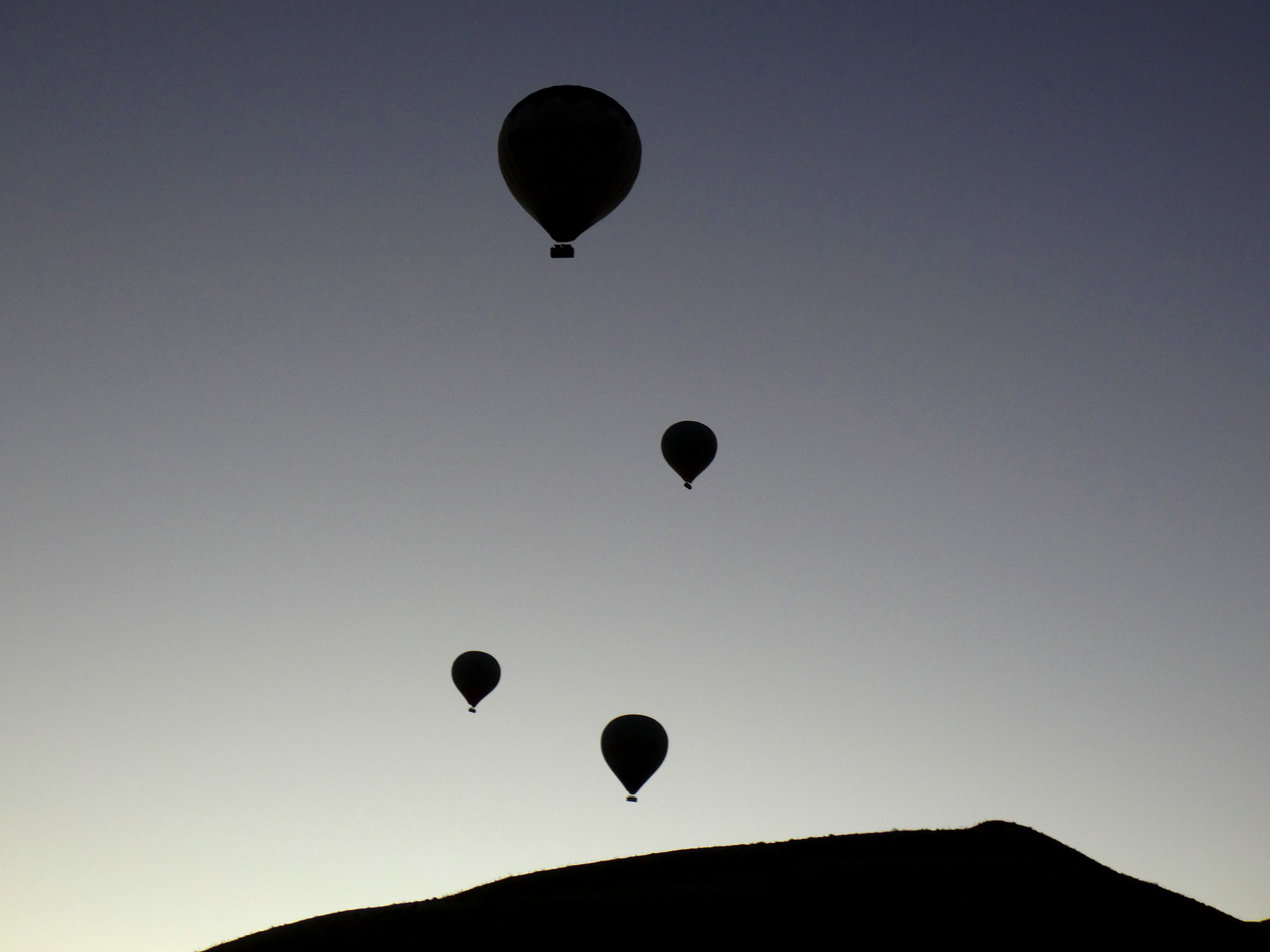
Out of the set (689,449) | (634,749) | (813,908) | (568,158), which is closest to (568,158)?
(568,158)

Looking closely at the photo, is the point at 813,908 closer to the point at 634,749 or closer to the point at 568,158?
the point at 634,749

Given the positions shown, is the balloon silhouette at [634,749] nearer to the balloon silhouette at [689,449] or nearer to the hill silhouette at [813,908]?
the hill silhouette at [813,908]

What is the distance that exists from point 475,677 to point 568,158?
19261 millimetres

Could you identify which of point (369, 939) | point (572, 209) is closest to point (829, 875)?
point (369, 939)

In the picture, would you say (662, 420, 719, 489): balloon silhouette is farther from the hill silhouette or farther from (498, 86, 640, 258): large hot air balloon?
the hill silhouette

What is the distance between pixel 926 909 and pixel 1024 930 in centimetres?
266

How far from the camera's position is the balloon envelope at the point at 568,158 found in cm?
2486

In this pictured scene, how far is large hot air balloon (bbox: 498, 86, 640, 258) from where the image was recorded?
2486cm

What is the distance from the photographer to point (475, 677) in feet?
121

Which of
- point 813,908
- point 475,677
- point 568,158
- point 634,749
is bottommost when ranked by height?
point 813,908

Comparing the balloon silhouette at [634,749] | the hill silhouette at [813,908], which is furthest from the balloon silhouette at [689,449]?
the hill silhouette at [813,908]

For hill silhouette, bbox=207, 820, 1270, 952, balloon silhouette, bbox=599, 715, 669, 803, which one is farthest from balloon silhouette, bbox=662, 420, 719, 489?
hill silhouette, bbox=207, 820, 1270, 952

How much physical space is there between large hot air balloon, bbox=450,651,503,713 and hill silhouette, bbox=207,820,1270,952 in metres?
6.80

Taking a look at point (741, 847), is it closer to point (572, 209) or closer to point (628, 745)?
point (628, 745)
